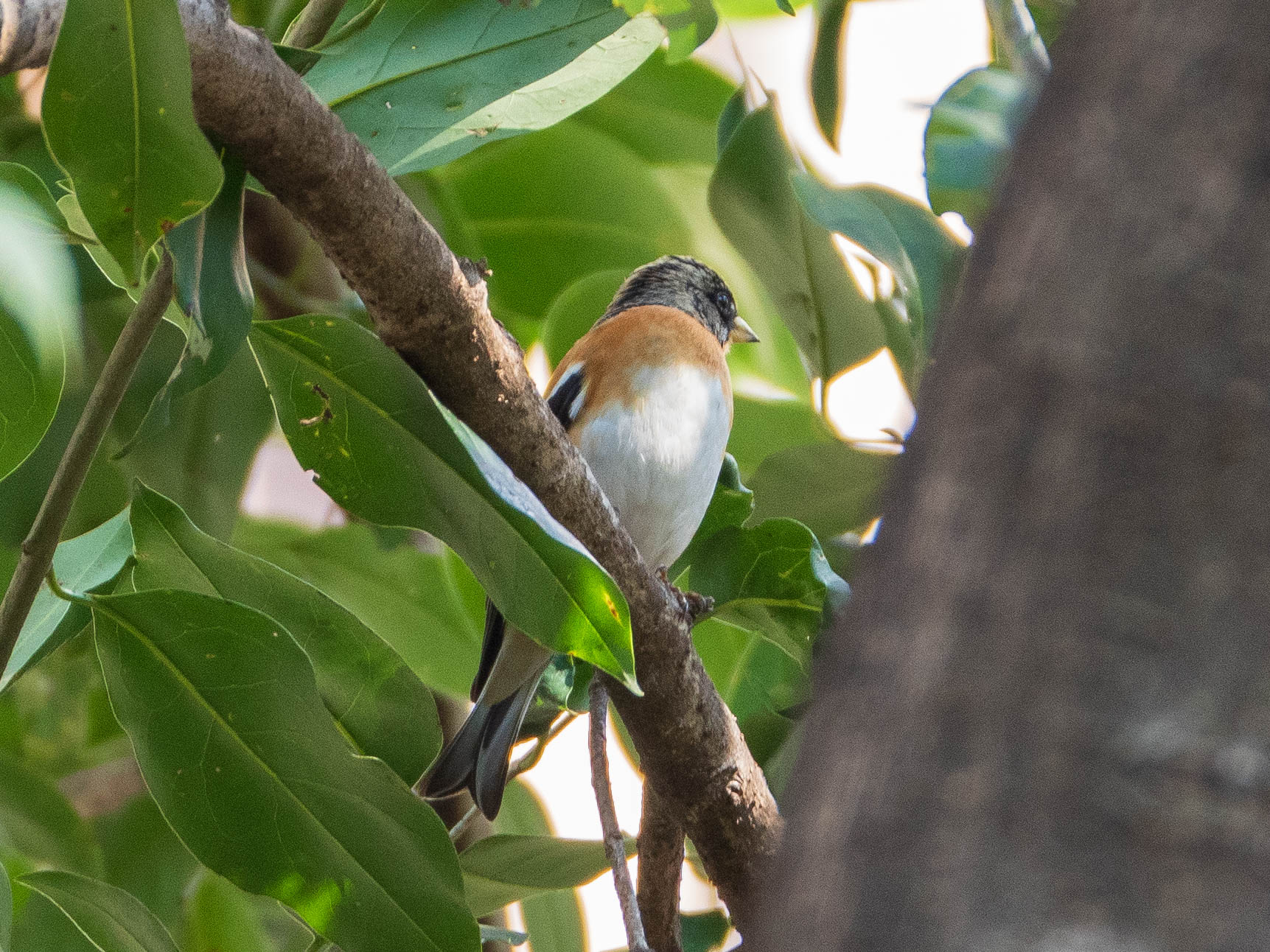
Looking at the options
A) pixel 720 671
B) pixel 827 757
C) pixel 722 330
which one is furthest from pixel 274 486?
pixel 827 757

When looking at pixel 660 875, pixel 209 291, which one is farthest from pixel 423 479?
pixel 660 875

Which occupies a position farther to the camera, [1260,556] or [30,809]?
[30,809]

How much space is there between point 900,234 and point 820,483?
0.31 m

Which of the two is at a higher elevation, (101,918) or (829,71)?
(829,71)

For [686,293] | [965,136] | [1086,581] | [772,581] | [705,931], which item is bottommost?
[705,931]

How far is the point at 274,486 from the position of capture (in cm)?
283

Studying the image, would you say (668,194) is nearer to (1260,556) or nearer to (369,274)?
(369,274)

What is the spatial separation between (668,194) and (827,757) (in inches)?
65.6

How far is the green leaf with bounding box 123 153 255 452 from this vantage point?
0.77 m

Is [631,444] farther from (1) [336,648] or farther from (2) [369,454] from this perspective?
(2) [369,454]

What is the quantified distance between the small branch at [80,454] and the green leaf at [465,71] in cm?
26

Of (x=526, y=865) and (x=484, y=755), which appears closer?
(x=526, y=865)

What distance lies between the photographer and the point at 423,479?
37.5 inches

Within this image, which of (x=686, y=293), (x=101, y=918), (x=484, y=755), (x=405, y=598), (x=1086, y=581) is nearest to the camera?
(x=1086, y=581)
